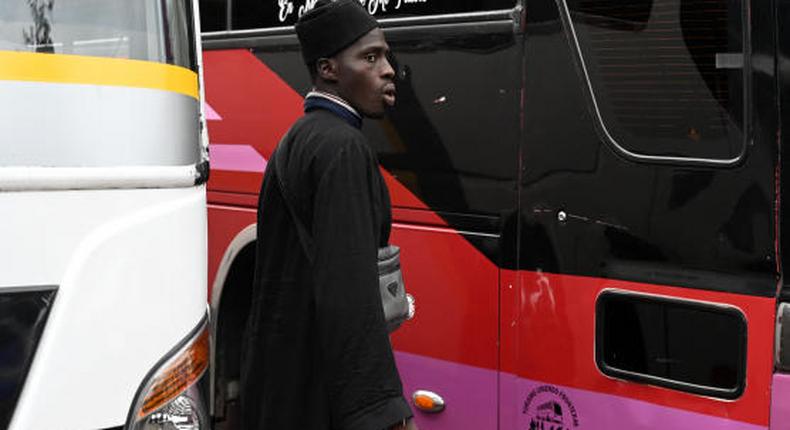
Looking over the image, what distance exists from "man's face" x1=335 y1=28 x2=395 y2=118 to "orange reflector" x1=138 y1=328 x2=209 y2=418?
701 mm

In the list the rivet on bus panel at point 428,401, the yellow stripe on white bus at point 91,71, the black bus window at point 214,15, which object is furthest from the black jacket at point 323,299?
the black bus window at point 214,15

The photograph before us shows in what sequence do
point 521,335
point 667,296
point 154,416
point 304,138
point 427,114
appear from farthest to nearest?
point 427,114 → point 521,335 → point 667,296 → point 304,138 → point 154,416

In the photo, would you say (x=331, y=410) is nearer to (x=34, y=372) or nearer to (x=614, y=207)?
(x=34, y=372)

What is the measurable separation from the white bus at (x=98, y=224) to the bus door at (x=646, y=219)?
47.9 inches

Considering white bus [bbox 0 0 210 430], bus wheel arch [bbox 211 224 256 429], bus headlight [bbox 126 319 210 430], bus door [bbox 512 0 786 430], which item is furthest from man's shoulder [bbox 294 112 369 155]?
bus wheel arch [bbox 211 224 256 429]

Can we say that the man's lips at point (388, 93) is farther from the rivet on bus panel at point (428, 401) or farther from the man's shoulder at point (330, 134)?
the rivet on bus panel at point (428, 401)

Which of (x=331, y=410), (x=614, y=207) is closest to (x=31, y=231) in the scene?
(x=331, y=410)

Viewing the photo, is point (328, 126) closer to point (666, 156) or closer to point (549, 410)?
point (666, 156)

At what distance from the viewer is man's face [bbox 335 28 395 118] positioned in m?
2.57

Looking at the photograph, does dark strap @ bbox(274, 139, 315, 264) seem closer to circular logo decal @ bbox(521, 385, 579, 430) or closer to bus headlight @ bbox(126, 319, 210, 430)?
bus headlight @ bbox(126, 319, 210, 430)

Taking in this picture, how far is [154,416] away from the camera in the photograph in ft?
7.48

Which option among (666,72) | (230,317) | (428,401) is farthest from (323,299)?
(230,317)

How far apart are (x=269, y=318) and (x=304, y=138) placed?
0.47 meters

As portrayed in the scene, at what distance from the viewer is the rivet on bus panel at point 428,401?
3.64 meters
